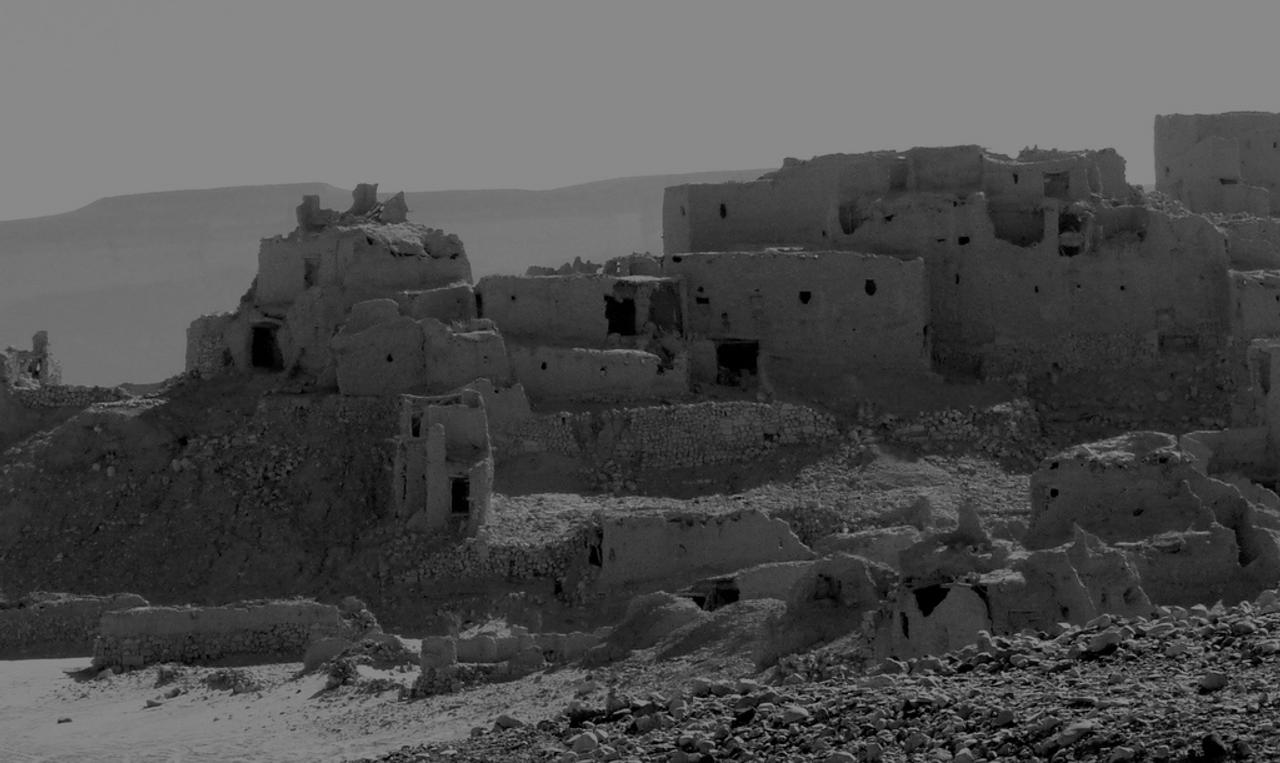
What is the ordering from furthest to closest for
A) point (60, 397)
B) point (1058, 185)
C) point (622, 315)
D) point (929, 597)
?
point (1058, 185) → point (622, 315) → point (60, 397) → point (929, 597)

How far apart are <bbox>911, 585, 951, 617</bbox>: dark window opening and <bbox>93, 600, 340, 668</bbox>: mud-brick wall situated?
357 inches

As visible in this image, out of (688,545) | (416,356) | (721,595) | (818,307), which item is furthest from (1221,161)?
(721,595)

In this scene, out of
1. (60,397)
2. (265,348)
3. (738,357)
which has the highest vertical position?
(265,348)

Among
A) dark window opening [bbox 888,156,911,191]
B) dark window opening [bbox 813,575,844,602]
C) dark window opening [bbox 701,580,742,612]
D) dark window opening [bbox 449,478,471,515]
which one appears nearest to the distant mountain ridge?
dark window opening [bbox 888,156,911,191]

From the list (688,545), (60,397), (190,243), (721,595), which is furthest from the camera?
(190,243)

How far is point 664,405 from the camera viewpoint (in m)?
40.7

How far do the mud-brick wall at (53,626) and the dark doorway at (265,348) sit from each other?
21.4 ft

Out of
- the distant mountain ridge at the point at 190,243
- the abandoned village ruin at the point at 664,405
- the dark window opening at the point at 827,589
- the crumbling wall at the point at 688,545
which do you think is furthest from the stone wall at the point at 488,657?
the distant mountain ridge at the point at 190,243

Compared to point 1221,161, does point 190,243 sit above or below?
below

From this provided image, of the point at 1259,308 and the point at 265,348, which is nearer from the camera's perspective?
the point at 265,348

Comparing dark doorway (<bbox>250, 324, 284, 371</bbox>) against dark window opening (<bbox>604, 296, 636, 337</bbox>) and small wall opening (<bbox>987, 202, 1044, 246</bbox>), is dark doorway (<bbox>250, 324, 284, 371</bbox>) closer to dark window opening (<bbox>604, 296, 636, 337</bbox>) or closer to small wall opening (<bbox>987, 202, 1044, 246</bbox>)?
dark window opening (<bbox>604, 296, 636, 337</bbox>)

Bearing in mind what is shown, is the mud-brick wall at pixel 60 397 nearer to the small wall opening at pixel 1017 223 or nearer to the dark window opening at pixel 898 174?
the dark window opening at pixel 898 174

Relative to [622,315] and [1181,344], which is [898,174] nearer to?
[1181,344]

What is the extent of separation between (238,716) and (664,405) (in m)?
10.0
